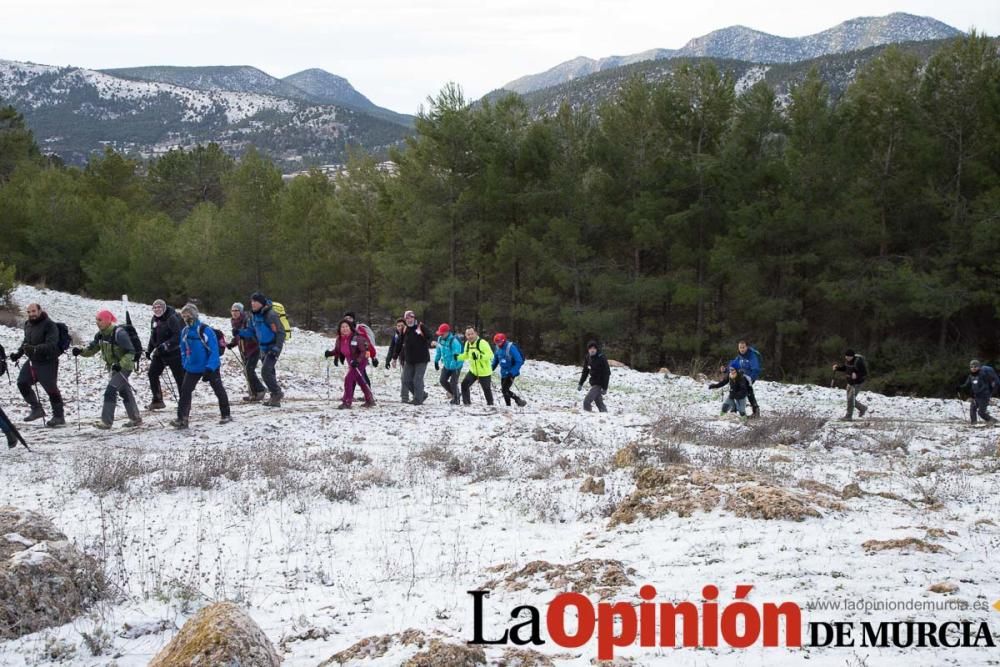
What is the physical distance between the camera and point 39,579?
17.0 feet

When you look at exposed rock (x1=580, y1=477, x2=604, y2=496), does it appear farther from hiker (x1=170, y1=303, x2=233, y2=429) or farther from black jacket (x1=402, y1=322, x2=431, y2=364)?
black jacket (x1=402, y1=322, x2=431, y2=364)

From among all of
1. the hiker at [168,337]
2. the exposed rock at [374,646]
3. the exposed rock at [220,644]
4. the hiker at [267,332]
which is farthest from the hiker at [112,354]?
the exposed rock at [374,646]

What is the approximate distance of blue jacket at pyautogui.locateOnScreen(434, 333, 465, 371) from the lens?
15.7m

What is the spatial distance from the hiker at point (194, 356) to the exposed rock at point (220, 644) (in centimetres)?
800

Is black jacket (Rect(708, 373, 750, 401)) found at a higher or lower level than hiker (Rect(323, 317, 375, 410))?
lower

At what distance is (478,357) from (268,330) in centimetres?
420

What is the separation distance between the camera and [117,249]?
38375 mm

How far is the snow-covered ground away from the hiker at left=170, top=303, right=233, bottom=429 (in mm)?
534

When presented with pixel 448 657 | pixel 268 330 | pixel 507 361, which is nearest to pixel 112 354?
pixel 268 330

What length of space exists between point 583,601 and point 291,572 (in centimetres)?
249

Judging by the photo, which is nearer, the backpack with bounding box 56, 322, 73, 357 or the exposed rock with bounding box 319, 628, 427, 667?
the exposed rock with bounding box 319, 628, 427, 667

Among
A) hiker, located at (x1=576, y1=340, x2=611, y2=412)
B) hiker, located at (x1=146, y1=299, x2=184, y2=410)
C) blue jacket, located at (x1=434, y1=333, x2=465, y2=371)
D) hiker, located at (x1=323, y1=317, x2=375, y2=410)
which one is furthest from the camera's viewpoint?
hiker, located at (x1=576, y1=340, x2=611, y2=412)

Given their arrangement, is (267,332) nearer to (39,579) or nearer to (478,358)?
(478,358)

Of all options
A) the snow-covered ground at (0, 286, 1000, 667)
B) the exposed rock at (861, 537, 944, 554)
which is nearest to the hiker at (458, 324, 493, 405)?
the snow-covered ground at (0, 286, 1000, 667)
